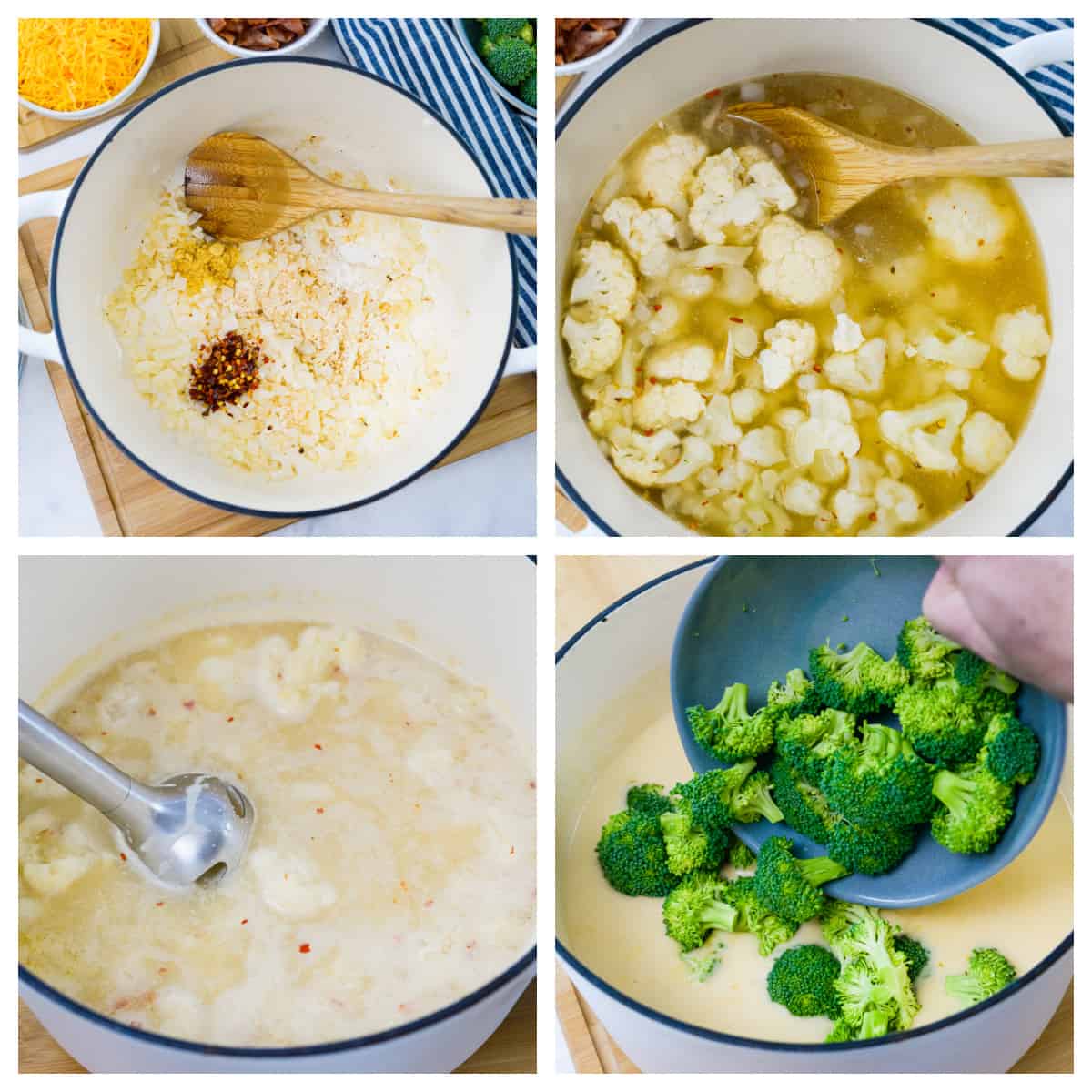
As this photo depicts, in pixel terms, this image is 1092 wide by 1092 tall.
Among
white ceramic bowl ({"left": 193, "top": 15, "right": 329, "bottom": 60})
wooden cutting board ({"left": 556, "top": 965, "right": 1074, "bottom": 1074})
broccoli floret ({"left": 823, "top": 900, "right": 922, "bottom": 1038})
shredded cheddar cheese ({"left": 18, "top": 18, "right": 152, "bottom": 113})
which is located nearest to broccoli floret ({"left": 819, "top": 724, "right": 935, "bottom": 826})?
broccoli floret ({"left": 823, "top": 900, "right": 922, "bottom": 1038})

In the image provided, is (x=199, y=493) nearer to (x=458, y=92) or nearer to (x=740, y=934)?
(x=458, y=92)

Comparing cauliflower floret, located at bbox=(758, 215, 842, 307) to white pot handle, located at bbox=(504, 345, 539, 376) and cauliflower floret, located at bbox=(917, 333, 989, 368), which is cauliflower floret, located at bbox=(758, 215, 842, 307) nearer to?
cauliflower floret, located at bbox=(917, 333, 989, 368)

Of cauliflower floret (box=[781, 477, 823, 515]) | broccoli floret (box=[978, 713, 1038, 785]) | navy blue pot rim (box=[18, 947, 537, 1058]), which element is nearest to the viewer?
navy blue pot rim (box=[18, 947, 537, 1058])

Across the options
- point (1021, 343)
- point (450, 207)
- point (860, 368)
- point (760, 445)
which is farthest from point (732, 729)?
point (450, 207)

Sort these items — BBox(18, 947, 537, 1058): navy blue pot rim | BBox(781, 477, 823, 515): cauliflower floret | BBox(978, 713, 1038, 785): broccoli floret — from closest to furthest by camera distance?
BBox(18, 947, 537, 1058): navy blue pot rim
BBox(978, 713, 1038, 785): broccoli floret
BBox(781, 477, 823, 515): cauliflower floret

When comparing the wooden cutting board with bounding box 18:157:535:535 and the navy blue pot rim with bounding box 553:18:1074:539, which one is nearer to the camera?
the navy blue pot rim with bounding box 553:18:1074:539
